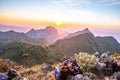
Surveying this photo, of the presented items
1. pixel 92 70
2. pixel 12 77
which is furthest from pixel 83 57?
pixel 12 77

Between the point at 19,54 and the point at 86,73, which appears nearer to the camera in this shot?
the point at 86,73

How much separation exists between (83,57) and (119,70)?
12.8 ft

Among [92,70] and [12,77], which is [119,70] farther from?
[12,77]

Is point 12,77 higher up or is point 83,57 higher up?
point 83,57

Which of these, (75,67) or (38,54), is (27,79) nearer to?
(75,67)

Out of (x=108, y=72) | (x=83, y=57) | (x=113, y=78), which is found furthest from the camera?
(x=83, y=57)

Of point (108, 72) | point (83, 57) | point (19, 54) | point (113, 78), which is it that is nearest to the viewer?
point (113, 78)

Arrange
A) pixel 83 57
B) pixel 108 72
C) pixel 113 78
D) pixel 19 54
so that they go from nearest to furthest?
pixel 113 78 → pixel 108 72 → pixel 83 57 → pixel 19 54

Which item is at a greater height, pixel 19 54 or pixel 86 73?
pixel 86 73

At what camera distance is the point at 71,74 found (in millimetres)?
18562

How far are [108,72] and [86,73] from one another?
241cm

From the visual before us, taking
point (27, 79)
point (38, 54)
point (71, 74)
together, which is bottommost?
point (38, 54)

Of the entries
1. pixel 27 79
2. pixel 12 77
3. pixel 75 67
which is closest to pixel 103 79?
pixel 75 67

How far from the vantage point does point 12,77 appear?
2247 cm
